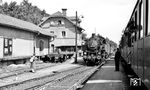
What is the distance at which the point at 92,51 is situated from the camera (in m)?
28.5

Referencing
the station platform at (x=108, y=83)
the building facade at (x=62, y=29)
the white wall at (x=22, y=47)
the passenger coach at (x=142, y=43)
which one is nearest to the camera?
the passenger coach at (x=142, y=43)

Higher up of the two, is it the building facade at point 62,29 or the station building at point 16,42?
the building facade at point 62,29

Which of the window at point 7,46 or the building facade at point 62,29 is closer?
the window at point 7,46

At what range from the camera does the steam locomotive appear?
2782 centimetres

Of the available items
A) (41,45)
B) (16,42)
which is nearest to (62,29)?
(41,45)

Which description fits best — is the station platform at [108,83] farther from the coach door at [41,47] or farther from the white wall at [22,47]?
the coach door at [41,47]

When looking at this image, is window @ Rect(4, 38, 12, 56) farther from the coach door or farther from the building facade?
the building facade

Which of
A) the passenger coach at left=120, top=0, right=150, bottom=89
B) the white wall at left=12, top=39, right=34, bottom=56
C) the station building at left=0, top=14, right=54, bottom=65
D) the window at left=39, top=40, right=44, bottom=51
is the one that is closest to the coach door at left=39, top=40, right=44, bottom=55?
the window at left=39, top=40, right=44, bottom=51

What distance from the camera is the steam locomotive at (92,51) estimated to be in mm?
27817

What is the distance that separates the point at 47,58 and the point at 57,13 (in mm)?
25644

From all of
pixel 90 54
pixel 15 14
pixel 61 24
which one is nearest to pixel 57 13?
pixel 61 24

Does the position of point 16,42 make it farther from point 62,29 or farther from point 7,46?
point 62,29

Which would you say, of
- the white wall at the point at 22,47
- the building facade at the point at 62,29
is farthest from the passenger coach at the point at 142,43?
the building facade at the point at 62,29

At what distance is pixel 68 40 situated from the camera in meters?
55.8
